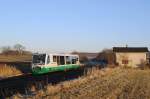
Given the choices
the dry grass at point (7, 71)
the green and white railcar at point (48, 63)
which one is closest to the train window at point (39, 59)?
the green and white railcar at point (48, 63)

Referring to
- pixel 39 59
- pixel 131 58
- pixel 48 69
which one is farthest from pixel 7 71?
pixel 131 58

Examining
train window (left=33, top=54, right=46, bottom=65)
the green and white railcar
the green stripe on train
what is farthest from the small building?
train window (left=33, top=54, right=46, bottom=65)

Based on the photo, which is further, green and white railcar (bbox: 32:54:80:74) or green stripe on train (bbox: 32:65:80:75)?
green and white railcar (bbox: 32:54:80:74)

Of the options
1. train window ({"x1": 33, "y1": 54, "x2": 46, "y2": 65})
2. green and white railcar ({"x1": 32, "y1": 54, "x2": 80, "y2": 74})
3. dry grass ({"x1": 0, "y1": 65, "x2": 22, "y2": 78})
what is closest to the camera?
green and white railcar ({"x1": 32, "y1": 54, "x2": 80, "y2": 74})

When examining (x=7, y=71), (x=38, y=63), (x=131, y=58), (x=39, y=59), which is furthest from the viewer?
(x=131, y=58)

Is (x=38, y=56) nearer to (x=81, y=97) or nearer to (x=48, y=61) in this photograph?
(x=48, y=61)

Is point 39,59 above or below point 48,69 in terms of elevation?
above

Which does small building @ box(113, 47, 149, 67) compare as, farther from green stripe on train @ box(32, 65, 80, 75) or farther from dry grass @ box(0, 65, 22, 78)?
dry grass @ box(0, 65, 22, 78)

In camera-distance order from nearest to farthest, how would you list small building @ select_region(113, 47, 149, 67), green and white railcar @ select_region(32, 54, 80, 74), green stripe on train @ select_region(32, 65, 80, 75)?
green stripe on train @ select_region(32, 65, 80, 75) → green and white railcar @ select_region(32, 54, 80, 74) → small building @ select_region(113, 47, 149, 67)

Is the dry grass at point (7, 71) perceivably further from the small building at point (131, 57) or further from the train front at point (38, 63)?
the small building at point (131, 57)

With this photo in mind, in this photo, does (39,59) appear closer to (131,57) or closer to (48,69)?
(48,69)

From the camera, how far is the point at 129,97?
15.0m

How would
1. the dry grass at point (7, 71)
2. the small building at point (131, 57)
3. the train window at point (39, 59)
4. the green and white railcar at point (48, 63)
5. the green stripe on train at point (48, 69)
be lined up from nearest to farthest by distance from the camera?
1. the green stripe on train at point (48, 69)
2. the green and white railcar at point (48, 63)
3. the train window at point (39, 59)
4. the dry grass at point (7, 71)
5. the small building at point (131, 57)

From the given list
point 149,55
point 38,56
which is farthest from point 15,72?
point 149,55
